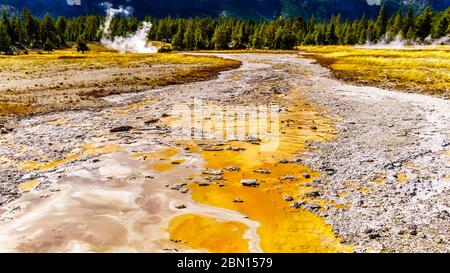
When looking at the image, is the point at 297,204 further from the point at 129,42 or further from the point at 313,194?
the point at 129,42

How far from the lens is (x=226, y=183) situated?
18.5 metres

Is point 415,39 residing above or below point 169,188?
above

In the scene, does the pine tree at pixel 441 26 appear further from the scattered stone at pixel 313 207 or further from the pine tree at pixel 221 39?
the scattered stone at pixel 313 207

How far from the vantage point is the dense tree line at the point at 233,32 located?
135 meters

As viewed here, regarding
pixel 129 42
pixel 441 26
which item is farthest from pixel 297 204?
pixel 129 42

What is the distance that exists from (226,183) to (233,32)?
159064mm

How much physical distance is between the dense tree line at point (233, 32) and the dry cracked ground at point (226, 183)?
108 meters

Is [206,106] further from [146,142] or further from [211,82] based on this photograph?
[211,82]

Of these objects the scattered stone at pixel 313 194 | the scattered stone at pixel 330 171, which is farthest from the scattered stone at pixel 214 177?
the scattered stone at pixel 330 171

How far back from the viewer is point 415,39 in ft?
463

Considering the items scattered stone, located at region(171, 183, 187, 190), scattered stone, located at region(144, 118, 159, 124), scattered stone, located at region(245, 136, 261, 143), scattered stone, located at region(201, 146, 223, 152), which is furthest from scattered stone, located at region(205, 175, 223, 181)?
scattered stone, located at region(144, 118, 159, 124)

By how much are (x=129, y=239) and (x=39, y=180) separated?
7.51m

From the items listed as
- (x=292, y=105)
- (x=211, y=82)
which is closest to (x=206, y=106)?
(x=292, y=105)

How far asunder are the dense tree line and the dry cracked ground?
108 m
